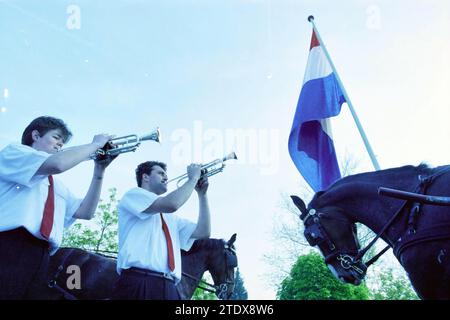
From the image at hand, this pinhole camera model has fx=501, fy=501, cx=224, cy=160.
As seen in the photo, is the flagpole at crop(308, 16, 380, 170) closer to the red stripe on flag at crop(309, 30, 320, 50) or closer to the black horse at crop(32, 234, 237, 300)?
the red stripe on flag at crop(309, 30, 320, 50)

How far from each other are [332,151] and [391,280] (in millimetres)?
15290

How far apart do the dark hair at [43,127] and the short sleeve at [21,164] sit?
418 millimetres

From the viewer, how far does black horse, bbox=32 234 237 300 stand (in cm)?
716

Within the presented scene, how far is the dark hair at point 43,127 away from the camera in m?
3.87

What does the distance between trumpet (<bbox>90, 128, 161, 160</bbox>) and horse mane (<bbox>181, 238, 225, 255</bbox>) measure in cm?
258

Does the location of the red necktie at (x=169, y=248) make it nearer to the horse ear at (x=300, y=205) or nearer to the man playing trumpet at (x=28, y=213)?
the man playing trumpet at (x=28, y=213)

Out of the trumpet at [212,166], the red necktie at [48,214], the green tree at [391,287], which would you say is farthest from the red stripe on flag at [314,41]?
the green tree at [391,287]

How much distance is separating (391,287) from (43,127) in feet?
64.0

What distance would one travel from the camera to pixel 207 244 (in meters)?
7.52

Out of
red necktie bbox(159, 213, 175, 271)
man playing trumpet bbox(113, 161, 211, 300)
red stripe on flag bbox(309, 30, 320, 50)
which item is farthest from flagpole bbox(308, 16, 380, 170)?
red necktie bbox(159, 213, 175, 271)

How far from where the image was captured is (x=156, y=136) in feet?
17.3

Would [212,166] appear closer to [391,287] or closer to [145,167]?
[145,167]

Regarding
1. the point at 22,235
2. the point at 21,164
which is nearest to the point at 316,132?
the point at 21,164
